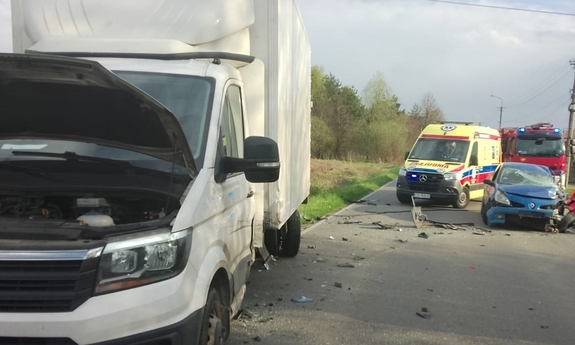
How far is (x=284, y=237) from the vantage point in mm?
8414

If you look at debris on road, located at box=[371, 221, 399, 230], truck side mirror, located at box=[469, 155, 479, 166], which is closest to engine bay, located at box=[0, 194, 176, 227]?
debris on road, located at box=[371, 221, 399, 230]

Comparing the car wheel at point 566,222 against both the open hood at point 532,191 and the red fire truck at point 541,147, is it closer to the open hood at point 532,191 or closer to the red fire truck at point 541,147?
the open hood at point 532,191

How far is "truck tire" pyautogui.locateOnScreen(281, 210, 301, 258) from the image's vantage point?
325 inches

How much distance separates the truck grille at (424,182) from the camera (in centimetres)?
1656

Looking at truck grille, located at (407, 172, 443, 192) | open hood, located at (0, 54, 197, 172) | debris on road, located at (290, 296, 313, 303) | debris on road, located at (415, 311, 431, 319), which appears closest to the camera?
open hood, located at (0, 54, 197, 172)

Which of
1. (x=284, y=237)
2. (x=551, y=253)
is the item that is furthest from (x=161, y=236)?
(x=551, y=253)

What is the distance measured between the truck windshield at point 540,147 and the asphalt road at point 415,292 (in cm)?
1314

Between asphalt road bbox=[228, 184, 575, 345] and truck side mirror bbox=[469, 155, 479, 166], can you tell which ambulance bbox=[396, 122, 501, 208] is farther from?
asphalt road bbox=[228, 184, 575, 345]

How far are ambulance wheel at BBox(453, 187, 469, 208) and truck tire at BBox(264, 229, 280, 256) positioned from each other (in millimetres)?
9944

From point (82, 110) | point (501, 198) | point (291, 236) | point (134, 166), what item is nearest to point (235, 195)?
point (134, 166)

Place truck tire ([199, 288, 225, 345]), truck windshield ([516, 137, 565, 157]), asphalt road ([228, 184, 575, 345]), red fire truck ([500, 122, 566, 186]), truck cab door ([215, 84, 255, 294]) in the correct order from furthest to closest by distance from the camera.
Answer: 1. truck windshield ([516, 137, 565, 157])
2. red fire truck ([500, 122, 566, 186])
3. asphalt road ([228, 184, 575, 345])
4. truck cab door ([215, 84, 255, 294])
5. truck tire ([199, 288, 225, 345])

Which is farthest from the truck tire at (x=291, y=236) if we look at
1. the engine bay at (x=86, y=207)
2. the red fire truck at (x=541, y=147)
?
the red fire truck at (x=541, y=147)

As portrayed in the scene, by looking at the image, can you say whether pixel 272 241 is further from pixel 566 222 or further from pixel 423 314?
pixel 566 222

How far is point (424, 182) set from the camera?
55.0ft
